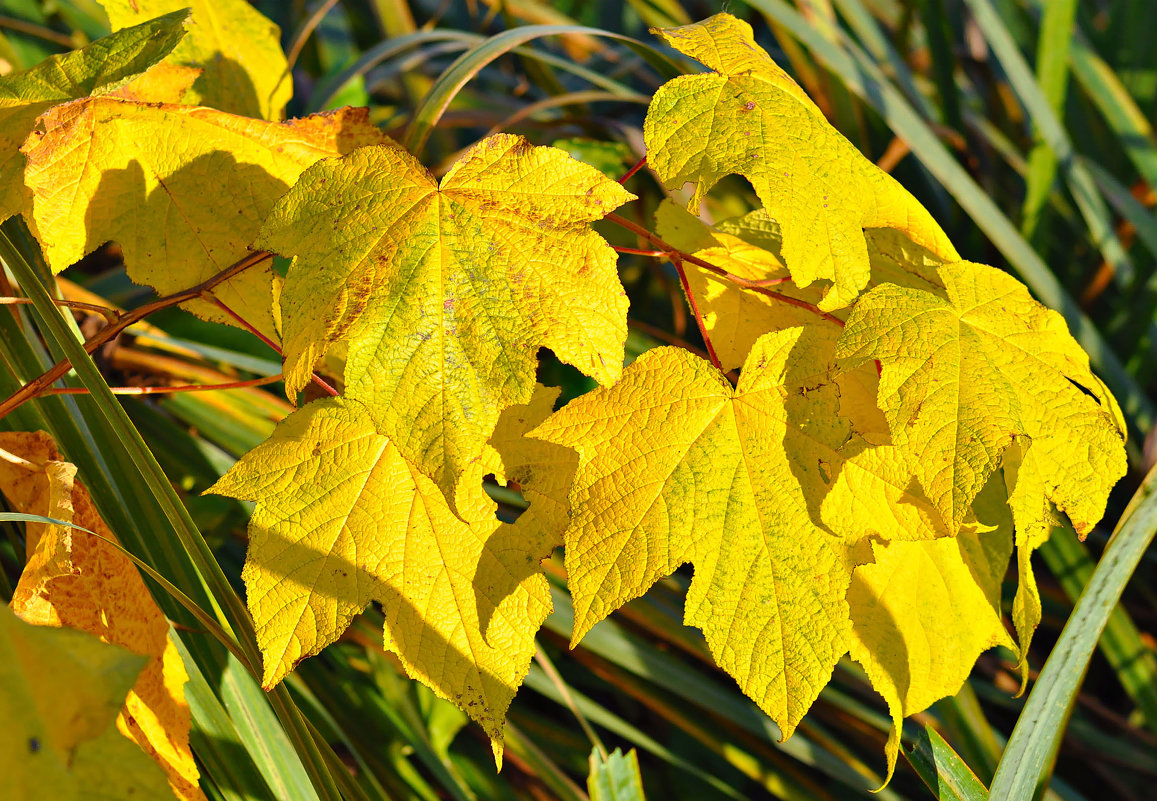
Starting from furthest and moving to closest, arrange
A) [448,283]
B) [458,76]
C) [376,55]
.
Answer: [376,55] → [458,76] → [448,283]

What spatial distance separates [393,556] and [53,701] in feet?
0.74

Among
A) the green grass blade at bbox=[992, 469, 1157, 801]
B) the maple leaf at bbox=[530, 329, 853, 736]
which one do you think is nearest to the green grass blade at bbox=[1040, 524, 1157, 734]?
the green grass blade at bbox=[992, 469, 1157, 801]

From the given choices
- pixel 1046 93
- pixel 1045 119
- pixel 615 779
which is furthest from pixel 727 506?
pixel 1046 93

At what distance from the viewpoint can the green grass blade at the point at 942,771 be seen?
65 cm

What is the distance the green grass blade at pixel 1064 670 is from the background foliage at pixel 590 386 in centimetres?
8

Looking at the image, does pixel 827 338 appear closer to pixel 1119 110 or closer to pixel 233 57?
pixel 233 57

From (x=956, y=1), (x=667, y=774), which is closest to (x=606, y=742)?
(x=667, y=774)

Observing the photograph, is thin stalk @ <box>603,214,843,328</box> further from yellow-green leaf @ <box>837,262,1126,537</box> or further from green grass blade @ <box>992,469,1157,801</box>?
green grass blade @ <box>992,469,1157,801</box>

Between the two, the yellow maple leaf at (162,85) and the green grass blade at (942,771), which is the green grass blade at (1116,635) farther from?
the yellow maple leaf at (162,85)

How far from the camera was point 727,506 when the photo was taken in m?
0.54

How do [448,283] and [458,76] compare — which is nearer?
[448,283]

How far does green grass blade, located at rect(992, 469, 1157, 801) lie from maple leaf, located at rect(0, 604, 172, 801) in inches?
20.9

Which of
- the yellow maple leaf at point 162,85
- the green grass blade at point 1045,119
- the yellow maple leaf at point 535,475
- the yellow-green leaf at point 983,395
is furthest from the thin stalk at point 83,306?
the green grass blade at point 1045,119

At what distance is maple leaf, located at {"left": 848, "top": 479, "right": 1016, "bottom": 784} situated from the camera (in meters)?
0.58
